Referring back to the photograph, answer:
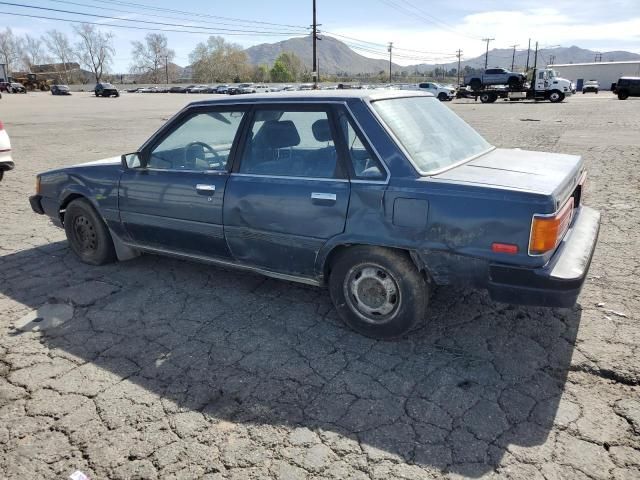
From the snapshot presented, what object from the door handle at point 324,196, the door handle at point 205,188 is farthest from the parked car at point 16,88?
the door handle at point 324,196

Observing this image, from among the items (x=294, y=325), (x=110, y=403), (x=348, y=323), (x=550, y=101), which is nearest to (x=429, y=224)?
(x=348, y=323)

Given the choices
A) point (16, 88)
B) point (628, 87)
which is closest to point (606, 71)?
point (628, 87)

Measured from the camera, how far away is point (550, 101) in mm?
38188

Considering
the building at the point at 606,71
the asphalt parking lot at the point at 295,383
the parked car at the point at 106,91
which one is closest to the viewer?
the asphalt parking lot at the point at 295,383

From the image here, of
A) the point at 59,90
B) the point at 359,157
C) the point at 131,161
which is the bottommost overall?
the point at 131,161

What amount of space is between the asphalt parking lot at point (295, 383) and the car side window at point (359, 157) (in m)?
1.16

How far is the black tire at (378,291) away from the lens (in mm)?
3070

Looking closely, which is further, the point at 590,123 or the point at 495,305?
the point at 590,123

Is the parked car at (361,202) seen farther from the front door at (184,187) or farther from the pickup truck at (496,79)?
the pickup truck at (496,79)

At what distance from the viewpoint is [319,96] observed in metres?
3.43

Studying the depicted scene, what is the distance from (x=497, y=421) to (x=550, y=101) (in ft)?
137

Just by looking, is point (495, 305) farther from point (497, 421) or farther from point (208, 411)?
point (208, 411)

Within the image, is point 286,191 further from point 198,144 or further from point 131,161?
point 131,161

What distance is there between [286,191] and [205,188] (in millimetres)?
768
